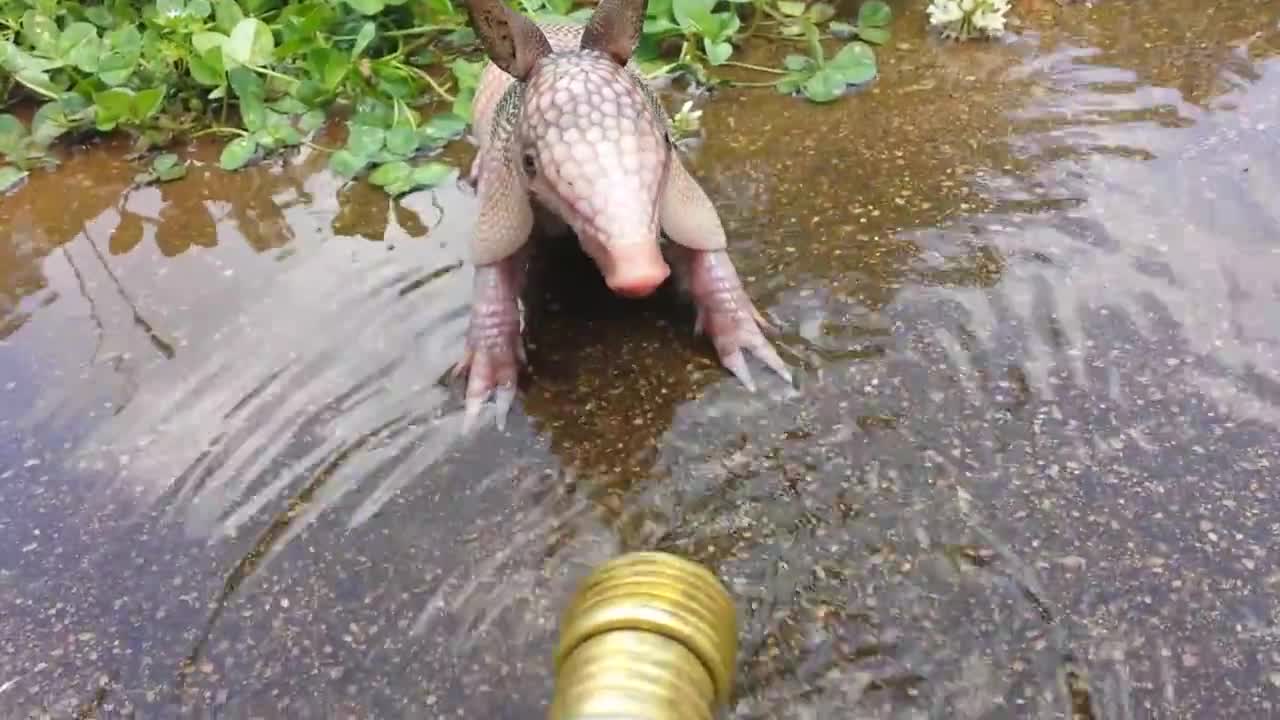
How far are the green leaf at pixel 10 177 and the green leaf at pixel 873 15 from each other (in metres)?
2.20

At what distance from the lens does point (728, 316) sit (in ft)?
6.38

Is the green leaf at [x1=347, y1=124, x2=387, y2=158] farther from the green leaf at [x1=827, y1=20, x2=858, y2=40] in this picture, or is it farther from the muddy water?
the green leaf at [x1=827, y1=20, x2=858, y2=40]

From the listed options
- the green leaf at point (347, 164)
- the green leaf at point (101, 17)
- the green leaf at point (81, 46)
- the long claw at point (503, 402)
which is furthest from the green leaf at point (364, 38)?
the long claw at point (503, 402)

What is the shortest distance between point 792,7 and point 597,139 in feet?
4.99

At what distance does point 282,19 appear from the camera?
9.70 feet

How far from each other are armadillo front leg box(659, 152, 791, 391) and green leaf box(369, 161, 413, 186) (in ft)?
2.83

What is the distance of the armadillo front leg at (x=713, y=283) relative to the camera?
1.91m

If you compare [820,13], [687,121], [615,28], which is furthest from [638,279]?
[820,13]

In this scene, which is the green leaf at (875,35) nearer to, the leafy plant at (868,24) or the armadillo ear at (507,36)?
the leafy plant at (868,24)

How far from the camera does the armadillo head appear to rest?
5.52 ft

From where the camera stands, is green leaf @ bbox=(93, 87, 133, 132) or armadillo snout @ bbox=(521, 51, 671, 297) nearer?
armadillo snout @ bbox=(521, 51, 671, 297)

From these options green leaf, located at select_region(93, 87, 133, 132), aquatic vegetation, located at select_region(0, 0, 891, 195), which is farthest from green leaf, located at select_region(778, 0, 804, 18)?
green leaf, located at select_region(93, 87, 133, 132)

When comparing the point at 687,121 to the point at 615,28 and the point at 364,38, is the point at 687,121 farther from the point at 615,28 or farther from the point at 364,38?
the point at 364,38

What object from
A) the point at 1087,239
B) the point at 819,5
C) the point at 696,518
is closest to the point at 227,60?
the point at 819,5
